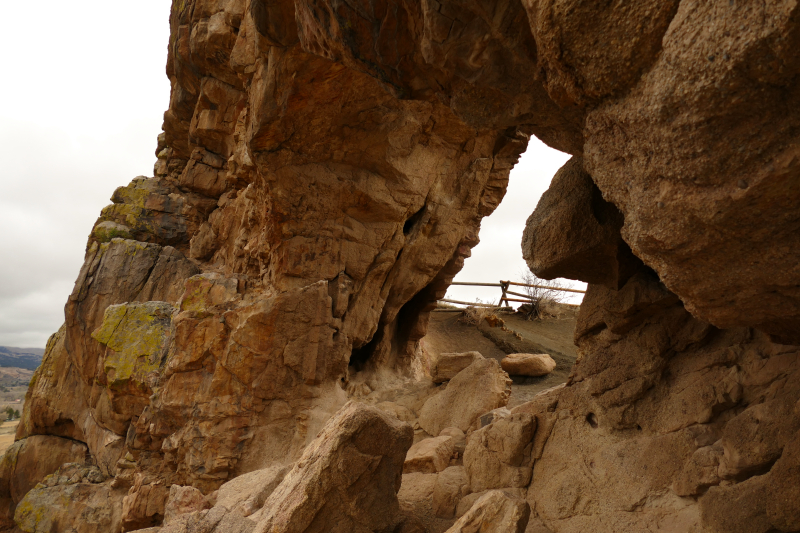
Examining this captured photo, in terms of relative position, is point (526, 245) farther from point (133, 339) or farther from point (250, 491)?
point (133, 339)

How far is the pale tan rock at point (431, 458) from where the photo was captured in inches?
196

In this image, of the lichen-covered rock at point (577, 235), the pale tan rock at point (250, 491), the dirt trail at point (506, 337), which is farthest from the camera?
the dirt trail at point (506, 337)

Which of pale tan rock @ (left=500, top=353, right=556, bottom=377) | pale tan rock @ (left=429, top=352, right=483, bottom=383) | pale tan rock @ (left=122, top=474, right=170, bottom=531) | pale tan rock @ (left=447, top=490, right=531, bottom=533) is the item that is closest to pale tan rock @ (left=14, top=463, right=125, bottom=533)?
pale tan rock @ (left=122, top=474, right=170, bottom=531)

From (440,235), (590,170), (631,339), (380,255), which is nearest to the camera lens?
(590,170)

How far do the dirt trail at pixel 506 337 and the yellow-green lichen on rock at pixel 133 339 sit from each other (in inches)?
A: 237

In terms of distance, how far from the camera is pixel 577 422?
155 inches

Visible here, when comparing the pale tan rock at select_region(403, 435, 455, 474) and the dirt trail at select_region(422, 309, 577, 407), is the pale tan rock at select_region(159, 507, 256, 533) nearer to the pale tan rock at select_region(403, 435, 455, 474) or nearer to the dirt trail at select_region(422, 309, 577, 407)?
the pale tan rock at select_region(403, 435, 455, 474)

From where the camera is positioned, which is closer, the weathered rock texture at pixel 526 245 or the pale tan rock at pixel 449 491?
the weathered rock texture at pixel 526 245

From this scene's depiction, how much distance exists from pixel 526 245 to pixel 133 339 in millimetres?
8327

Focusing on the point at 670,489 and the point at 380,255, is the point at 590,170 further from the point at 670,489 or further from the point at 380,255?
the point at 380,255

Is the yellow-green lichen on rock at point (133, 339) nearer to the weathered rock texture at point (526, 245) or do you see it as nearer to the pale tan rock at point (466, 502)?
the weathered rock texture at point (526, 245)

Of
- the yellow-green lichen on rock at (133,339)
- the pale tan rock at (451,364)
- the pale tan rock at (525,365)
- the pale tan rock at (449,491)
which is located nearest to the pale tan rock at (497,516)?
the pale tan rock at (449,491)

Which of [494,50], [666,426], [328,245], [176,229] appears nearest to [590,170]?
[494,50]

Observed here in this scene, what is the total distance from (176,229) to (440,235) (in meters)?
8.19
